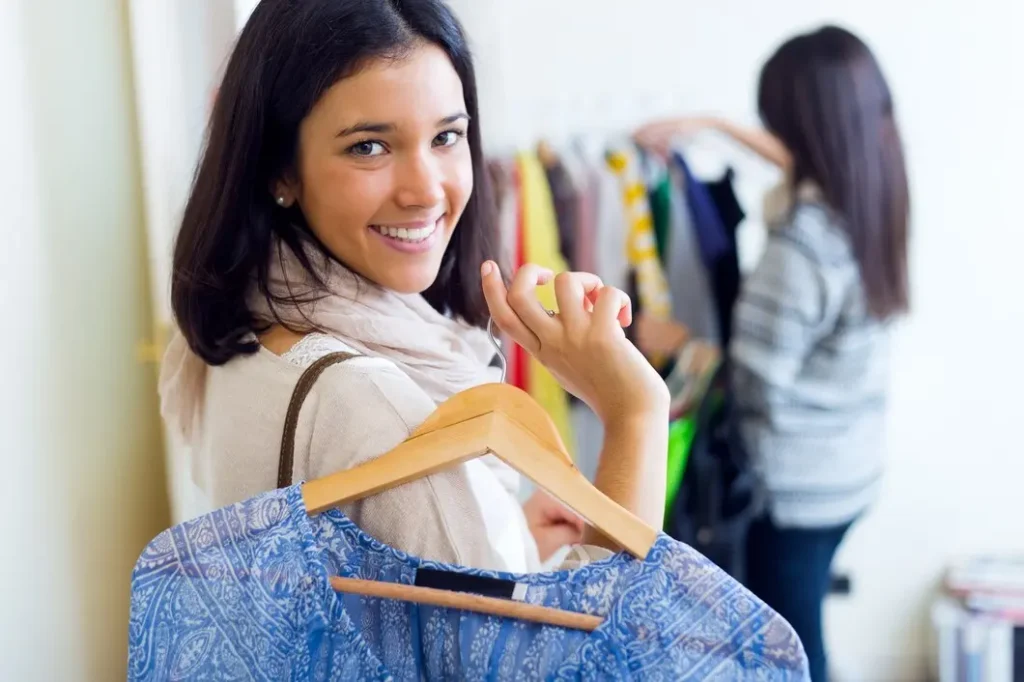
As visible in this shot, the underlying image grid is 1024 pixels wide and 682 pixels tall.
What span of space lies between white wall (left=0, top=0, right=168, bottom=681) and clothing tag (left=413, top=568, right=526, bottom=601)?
0.58m

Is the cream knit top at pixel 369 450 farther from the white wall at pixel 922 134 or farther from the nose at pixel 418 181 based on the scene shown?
the white wall at pixel 922 134

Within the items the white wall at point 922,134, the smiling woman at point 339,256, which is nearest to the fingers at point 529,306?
the smiling woman at point 339,256

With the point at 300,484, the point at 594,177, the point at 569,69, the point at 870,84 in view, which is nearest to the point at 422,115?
the point at 300,484

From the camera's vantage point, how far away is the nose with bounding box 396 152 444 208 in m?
0.84

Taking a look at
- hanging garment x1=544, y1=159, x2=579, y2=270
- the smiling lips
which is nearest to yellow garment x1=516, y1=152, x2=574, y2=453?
hanging garment x1=544, y1=159, x2=579, y2=270

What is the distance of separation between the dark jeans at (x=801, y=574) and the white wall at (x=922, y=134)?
513 mm

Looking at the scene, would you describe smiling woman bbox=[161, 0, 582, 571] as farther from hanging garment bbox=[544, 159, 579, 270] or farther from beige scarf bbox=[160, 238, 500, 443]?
hanging garment bbox=[544, 159, 579, 270]

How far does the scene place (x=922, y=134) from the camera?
7.16 feet

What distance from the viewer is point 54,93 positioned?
1.10 metres

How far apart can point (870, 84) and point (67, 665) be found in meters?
1.61

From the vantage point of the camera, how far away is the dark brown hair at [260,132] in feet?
2.61

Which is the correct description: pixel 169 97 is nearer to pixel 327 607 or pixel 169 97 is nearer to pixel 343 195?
pixel 343 195

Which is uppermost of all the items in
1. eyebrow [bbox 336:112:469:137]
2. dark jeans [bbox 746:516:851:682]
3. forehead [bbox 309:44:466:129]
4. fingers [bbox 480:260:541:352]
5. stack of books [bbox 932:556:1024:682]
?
forehead [bbox 309:44:466:129]

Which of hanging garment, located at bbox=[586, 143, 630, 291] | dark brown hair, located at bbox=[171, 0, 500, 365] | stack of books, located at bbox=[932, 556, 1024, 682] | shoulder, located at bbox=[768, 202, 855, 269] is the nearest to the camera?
dark brown hair, located at bbox=[171, 0, 500, 365]
